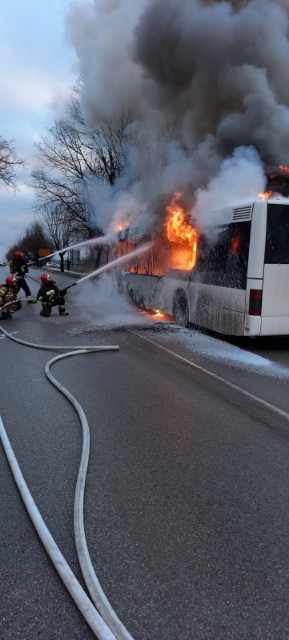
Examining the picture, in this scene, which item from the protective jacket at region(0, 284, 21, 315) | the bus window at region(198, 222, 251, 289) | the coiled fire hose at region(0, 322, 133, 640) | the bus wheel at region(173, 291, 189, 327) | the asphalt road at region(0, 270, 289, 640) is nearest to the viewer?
the coiled fire hose at region(0, 322, 133, 640)

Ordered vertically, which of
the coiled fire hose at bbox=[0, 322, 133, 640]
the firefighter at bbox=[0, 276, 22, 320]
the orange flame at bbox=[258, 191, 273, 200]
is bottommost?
the coiled fire hose at bbox=[0, 322, 133, 640]

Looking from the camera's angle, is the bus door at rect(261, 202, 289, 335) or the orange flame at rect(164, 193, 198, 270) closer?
the bus door at rect(261, 202, 289, 335)

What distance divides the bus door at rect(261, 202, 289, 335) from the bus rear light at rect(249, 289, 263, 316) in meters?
0.06

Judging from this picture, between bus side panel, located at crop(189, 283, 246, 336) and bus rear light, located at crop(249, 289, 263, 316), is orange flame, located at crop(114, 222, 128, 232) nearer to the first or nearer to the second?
bus side panel, located at crop(189, 283, 246, 336)

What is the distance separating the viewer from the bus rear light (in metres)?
6.44

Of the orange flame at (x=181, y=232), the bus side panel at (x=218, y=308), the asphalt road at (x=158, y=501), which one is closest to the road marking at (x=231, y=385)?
the asphalt road at (x=158, y=501)

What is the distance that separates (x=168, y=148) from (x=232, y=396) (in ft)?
33.7

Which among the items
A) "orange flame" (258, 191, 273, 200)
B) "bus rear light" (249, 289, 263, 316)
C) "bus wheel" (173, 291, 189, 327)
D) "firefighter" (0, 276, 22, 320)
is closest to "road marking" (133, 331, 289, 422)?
"bus rear light" (249, 289, 263, 316)

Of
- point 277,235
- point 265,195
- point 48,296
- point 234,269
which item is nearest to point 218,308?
point 234,269

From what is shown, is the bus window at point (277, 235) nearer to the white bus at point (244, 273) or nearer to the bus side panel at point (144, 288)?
the white bus at point (244, 273)

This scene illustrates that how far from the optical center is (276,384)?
509 centimetres

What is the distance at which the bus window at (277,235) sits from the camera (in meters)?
6.42

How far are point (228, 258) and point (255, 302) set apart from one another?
1005 mm

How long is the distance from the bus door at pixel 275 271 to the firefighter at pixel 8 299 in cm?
621
